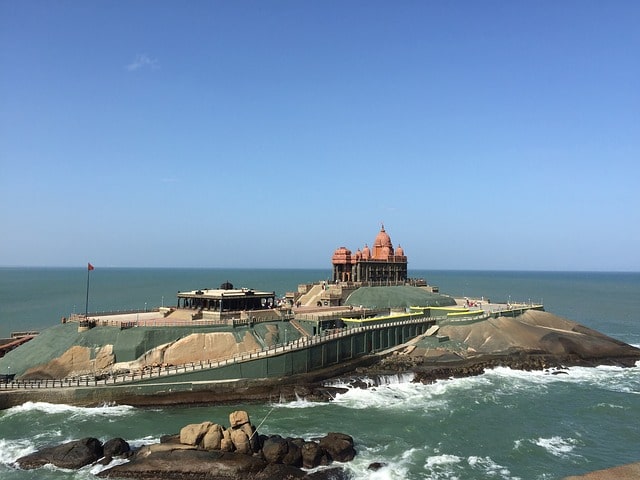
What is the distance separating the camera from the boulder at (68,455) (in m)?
35.2

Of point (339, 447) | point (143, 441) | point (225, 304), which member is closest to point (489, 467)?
point (339, 447)

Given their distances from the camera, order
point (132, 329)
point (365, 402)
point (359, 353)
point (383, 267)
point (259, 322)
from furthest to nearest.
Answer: point (383, 267) → point (359, 353) → point (259, 322) → point (132, 329) → point (365, 402)

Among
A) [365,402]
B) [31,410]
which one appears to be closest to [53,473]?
[31,410]

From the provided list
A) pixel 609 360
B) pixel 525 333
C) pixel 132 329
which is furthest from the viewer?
pixel 525 333

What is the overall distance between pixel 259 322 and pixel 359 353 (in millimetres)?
14399

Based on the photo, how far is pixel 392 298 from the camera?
85.2 meters

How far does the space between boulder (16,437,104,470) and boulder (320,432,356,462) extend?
16.8 metres

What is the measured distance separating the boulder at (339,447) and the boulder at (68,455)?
16.8 meters

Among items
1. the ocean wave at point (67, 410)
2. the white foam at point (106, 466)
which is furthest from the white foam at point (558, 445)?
the ocean wave at point (67, 410)

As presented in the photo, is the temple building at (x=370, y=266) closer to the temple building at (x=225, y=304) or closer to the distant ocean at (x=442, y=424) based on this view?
the temple building at (x=225, y=304)

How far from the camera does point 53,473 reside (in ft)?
113

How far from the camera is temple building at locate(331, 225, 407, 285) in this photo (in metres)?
102

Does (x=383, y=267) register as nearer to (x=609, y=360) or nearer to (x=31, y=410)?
(x=609, y=360)

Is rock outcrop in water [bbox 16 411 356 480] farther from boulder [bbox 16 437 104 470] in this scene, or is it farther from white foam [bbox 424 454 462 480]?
white foam [bbox 424 454 462 480]
